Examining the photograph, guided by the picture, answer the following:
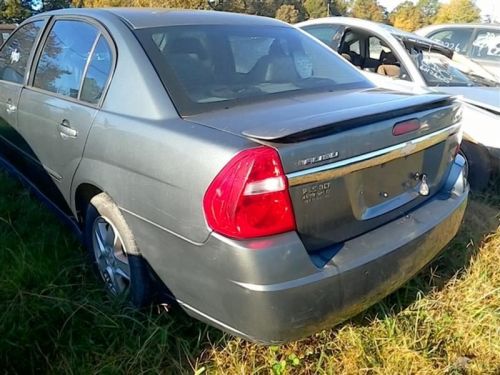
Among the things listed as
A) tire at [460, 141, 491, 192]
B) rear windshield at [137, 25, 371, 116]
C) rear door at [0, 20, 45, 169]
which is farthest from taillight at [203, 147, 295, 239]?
tire at [460, 141, 491, 192]

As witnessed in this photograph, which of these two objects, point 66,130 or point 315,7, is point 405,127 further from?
point 315,7

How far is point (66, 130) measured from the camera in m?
2.64

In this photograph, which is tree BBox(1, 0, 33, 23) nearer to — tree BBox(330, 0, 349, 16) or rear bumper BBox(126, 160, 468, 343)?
rear bumper BBox(126, 160, 468, 343)

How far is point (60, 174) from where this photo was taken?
2779 mm

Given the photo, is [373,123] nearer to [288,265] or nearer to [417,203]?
[417,203]

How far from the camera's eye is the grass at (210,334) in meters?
2.15

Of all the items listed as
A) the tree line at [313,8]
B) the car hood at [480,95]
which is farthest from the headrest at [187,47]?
the tree line at [313,8]

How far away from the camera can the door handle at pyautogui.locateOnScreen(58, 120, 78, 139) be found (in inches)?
101

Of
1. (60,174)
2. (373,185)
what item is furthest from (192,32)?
(373,185)

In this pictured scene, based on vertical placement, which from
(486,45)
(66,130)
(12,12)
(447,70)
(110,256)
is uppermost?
(66,130)

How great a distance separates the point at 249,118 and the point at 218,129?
178mm

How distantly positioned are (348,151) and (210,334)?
1120mm

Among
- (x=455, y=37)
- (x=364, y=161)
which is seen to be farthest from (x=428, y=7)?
(x=364, y=161)

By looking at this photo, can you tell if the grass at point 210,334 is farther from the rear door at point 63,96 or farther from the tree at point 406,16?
the tree at point 406,16
